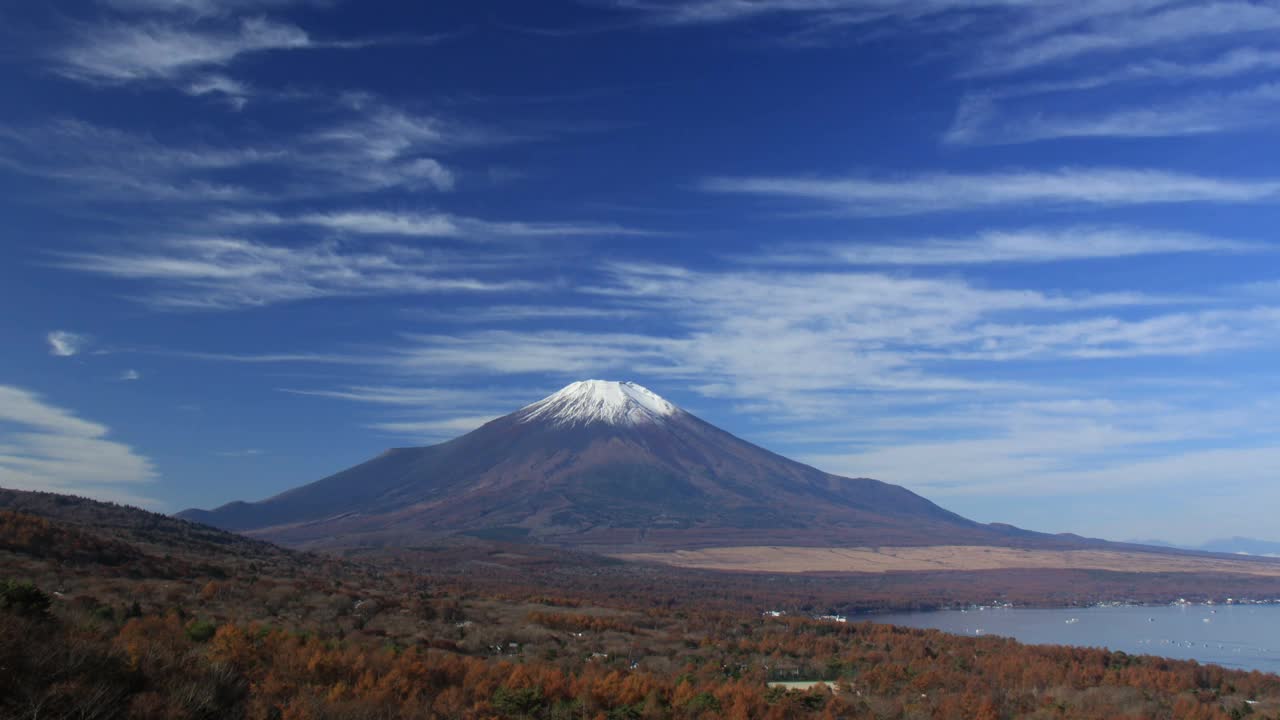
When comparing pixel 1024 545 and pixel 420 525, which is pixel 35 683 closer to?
pixel 420 525

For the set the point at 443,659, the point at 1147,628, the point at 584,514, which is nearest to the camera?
the point at 443,659

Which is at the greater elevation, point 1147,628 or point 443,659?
point 443,659

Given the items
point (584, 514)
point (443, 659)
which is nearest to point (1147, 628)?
point (443, 659)

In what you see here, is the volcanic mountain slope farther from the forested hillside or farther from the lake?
the forested hillside

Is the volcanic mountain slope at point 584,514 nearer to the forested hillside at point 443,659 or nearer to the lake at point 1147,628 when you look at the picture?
the lake at point 1147,628

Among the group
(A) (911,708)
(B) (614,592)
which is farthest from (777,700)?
(B) (614,592)

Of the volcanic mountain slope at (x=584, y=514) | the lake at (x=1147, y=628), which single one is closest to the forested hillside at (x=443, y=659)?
the lake at (x=1147, y=628)

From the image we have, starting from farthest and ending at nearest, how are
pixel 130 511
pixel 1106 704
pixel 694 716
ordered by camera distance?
1. pixel 130 511
2. pixel 1106 704
3. pixel 694 716

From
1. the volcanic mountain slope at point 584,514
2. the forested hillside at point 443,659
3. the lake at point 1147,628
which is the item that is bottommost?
the lake at point 1147,628

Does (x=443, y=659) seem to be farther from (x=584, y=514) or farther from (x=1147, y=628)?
(x=584, y=514)
